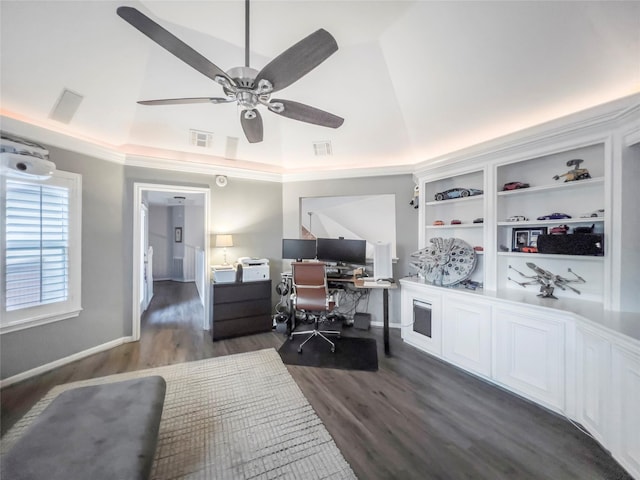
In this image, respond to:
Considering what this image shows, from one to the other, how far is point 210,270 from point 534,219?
4207 mm

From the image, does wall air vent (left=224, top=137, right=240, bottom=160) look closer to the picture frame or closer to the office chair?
the office chair

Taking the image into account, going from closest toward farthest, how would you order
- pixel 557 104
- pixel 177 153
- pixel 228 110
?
pixel 557 104
pixel 228 110
pixel 177 153

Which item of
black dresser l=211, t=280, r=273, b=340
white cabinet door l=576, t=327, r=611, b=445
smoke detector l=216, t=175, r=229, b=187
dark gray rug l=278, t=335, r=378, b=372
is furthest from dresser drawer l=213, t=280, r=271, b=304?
white cabinet door l=576, t=327, r=611, b=445

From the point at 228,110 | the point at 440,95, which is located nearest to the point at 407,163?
the point at 440,95

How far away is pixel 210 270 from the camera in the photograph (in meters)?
3.84

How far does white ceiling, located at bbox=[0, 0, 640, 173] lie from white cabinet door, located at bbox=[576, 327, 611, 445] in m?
2.10

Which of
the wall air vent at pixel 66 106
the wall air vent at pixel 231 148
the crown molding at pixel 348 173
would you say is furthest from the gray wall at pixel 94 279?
the crown molding at pixel 348 173

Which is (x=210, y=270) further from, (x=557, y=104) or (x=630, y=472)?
(x=557, y=104)

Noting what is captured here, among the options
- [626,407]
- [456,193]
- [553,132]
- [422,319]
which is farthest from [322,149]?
[626,407]

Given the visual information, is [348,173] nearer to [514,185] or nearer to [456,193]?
[456,193]

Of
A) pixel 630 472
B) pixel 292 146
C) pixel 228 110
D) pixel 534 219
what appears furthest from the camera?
pixel 292 146

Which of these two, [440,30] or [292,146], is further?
[292,146]

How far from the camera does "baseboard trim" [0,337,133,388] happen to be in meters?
2.36

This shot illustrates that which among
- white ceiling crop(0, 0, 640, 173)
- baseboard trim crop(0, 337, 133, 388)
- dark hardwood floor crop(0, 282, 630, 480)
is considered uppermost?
white ceiling crop(0, 0, 640, 173)
